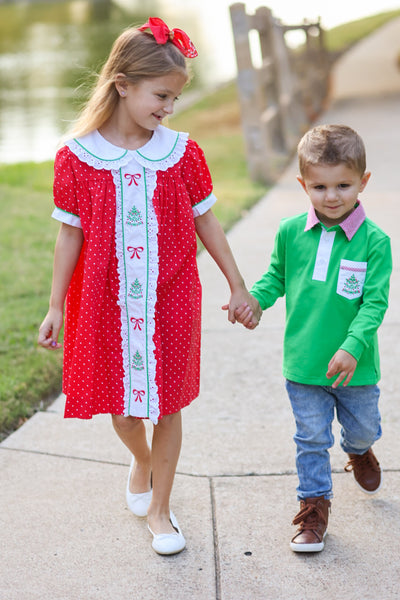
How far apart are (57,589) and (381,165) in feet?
22.7

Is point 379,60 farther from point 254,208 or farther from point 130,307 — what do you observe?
point 130,307

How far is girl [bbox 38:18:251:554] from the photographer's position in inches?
106

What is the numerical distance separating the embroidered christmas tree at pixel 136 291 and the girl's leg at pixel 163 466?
1.42 ft

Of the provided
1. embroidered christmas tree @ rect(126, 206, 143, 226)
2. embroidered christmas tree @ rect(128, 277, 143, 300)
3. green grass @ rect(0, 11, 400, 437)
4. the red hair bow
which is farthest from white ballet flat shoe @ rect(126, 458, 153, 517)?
the red hair bow

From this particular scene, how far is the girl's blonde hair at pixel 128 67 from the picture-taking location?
104 inches

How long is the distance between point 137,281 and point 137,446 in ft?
2.10

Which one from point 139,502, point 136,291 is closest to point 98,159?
point 136,291

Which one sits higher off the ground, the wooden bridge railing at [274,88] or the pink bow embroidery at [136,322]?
the pink bow embroidery at [136,322]

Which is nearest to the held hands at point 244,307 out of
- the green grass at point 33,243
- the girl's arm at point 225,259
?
the girl's arm at point 225,259

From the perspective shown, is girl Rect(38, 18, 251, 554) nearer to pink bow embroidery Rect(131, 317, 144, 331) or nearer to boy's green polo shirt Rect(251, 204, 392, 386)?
pink bow embroidery Rect(131, 317, 144, 331)

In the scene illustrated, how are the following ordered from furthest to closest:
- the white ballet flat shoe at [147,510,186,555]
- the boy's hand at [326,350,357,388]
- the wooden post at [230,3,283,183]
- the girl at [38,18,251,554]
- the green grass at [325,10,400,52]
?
1. the green grass at [325,10,400,52]
2. the wooden post at [230,3,283,183]
3. the white ballet flat shoe at [147,510,186,555]
4. the girl at [38,18,251,554]
5. the boy's hand at [326,350,357,388]

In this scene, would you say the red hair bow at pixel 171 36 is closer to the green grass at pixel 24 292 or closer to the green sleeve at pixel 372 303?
the green sleeve at pixel 372 303

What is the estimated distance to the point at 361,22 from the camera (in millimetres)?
23281

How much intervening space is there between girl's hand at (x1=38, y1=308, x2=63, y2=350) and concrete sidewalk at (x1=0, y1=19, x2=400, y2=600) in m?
0.66
